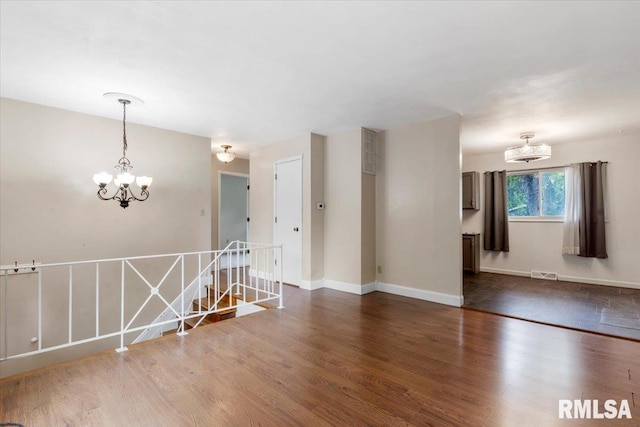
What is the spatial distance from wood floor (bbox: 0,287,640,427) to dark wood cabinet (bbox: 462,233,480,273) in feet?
10.5

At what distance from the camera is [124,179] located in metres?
3.58

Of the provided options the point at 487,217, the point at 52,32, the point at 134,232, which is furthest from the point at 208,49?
the point at 487,217

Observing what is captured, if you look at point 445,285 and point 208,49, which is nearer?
point 208,49

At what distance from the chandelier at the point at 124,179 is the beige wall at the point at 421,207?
3412 mm

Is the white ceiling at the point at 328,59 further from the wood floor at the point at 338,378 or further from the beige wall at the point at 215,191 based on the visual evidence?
the wood floor at the point at 338,378

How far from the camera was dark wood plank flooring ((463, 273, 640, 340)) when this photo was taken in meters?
3.46

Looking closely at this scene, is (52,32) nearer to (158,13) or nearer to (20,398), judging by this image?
(158,13)

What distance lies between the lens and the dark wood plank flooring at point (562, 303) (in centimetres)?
346

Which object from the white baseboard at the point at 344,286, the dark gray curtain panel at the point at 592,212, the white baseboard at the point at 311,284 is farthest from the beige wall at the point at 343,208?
the dark gray curtain panel at the point at 592,212

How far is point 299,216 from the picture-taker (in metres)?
5.17

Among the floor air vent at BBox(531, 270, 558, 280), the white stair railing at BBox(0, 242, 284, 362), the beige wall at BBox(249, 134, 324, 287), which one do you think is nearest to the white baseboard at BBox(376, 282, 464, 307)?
the beige wall at BBox(249, 134, 324, 287)

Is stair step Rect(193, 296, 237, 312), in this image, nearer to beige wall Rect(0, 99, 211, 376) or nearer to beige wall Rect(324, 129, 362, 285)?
beige wall Rect(0, 99, 211, 376)

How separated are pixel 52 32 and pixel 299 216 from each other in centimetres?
363

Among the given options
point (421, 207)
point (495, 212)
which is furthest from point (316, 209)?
point (495, 212)
